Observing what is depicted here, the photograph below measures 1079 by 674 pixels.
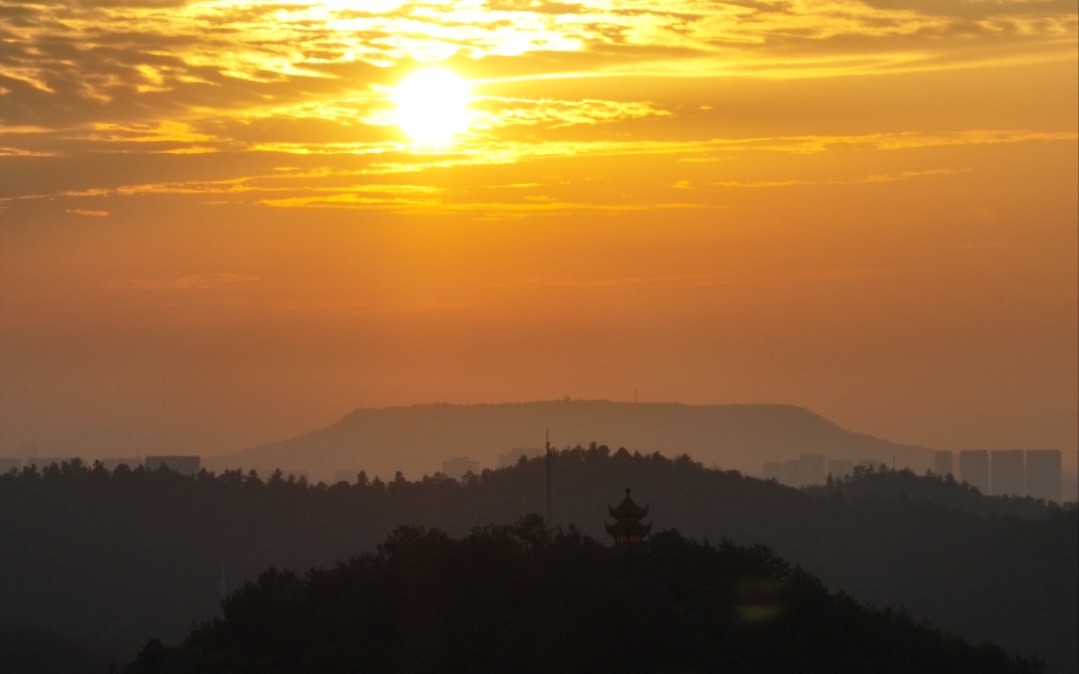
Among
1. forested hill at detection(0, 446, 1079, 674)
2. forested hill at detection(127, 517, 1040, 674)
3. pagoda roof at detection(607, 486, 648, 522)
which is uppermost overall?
pagoda roof at detection(607, 486, 648, 522)

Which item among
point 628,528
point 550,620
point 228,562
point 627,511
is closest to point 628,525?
point 628,528

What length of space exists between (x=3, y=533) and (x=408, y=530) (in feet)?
381

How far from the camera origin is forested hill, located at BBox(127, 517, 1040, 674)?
54094 millimetres

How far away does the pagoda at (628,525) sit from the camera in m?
58.5

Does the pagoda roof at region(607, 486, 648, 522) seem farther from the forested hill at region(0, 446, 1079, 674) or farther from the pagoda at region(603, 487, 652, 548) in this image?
the forested hill at region(0, 446, 1079, 674)

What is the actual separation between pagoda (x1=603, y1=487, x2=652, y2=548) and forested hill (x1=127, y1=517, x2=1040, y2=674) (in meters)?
0.71

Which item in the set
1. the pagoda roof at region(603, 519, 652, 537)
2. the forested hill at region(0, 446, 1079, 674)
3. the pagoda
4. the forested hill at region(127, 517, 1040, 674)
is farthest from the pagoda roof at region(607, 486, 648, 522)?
the forested hill at region(0, 446, 1079, 674)

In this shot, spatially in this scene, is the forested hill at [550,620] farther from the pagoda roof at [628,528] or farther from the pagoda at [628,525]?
the pagoda roof at [628,528]

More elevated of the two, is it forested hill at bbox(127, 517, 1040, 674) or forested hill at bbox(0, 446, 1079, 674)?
forested hill at bbox(127, 517, 1040, 674)

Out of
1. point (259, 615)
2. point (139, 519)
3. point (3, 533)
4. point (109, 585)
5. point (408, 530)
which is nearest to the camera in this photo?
point (259, 615)

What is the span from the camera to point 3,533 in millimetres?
170875

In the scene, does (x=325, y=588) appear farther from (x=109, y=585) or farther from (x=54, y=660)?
(x=109, y=585)

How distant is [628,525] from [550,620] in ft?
16.7

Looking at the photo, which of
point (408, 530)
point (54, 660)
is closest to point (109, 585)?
point (54, 660)
